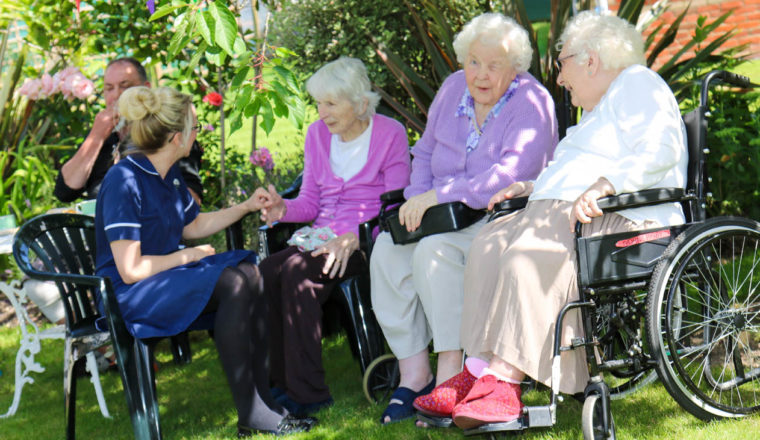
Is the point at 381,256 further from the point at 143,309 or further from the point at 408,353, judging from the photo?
the point at 143,309

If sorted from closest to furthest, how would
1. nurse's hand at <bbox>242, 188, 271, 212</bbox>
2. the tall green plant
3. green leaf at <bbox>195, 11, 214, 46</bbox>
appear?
green leaf at <bbox>195, 11, 214, 46</bbox> → nurse's hand at <bbox>242, 188, 271, 212</bbox> → the tall green plant

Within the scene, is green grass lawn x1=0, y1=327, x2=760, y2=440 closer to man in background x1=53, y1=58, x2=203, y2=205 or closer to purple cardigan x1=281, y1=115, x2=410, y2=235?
purple cardigan x1=281, y1=115, x2=410, y2=235

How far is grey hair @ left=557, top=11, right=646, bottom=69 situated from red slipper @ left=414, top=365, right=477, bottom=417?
1171mm

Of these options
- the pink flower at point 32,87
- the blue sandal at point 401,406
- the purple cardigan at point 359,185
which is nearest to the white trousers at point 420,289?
the blue sandal at point 401,406

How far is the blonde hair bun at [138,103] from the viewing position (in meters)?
3.30

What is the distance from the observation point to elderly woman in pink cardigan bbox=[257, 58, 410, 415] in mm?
3484

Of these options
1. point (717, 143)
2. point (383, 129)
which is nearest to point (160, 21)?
point (383, 129)

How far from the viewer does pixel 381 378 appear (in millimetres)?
3598

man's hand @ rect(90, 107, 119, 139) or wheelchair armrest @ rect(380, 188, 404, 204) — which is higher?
man's hand @ rect(90, 107, 119, 139)

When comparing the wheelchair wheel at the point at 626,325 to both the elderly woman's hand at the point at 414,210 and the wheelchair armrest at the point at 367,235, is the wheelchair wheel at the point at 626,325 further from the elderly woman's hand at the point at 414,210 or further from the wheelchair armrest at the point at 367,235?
the wheelchair armrest at the point at 367,235

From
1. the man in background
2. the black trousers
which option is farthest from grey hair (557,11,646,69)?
the man in background

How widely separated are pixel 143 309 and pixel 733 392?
213 cm

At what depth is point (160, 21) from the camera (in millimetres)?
5410

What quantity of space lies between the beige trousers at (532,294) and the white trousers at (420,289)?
276 mm
